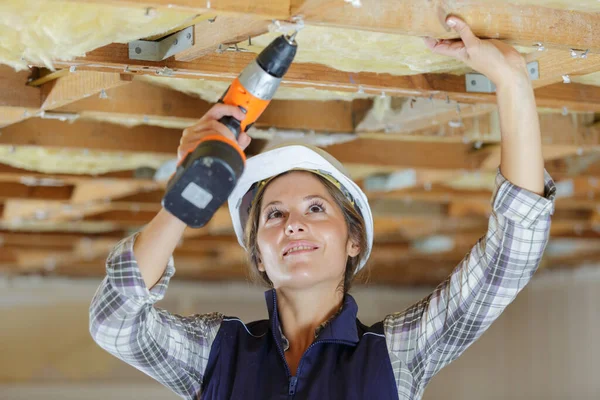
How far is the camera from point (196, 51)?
1.59 m

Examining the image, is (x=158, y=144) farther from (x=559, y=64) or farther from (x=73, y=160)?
(x=559, y=64)

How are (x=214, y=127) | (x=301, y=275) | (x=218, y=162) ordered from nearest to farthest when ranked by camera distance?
1. (x=218, y=162)
2. (x=214, y=127)
3. (x=301, y=275)

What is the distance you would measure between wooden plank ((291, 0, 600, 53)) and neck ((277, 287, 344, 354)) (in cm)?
59

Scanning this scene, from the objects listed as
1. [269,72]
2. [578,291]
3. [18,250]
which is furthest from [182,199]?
[578,291]

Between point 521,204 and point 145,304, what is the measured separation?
0.72m

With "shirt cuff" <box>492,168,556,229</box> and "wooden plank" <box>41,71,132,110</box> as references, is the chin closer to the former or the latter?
"shirt cuff" <box>492,168,556,229</box>

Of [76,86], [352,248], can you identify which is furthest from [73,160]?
[352,248]

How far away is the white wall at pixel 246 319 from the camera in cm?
633

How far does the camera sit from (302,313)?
166cm

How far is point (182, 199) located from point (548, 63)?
1.00 metres

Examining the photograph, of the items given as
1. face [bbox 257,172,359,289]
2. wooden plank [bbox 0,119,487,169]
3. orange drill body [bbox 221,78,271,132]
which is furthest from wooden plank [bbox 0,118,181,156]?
orange drill body [bbox 221,78,271,132]

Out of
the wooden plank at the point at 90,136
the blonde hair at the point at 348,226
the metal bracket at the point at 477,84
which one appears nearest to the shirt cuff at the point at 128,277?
the blonde hair at the point at 348,226

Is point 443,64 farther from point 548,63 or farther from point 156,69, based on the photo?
point 156,69

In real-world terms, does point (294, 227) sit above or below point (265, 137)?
below
